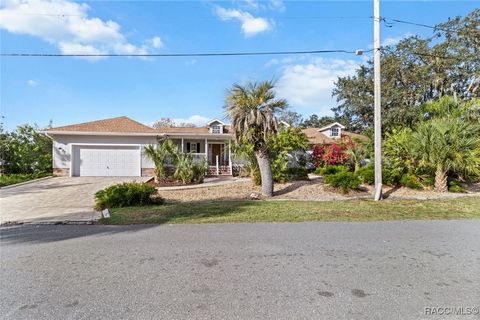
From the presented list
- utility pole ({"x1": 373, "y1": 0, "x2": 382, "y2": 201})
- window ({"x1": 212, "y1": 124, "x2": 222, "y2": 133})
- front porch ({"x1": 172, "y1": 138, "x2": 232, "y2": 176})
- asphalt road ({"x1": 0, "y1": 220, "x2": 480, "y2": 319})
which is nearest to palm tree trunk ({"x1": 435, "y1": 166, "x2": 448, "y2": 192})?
utility pole ({"x1": 373, "y1": 0, "x2": 382, "y2": 201})

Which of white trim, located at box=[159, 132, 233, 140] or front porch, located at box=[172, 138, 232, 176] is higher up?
white trim, located at box=[159, 132, 233, 140]

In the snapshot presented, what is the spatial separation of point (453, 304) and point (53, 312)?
3.99 metres

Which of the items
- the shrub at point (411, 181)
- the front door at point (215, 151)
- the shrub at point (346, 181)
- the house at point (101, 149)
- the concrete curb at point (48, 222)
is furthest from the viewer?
the front door at point (215, 151)

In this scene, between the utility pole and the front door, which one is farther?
the front door

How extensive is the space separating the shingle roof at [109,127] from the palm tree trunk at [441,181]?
15.8 metres

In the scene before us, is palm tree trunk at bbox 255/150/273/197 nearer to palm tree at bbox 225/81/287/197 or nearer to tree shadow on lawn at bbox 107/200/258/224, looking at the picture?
palm tree at bbox 225/81/287/197

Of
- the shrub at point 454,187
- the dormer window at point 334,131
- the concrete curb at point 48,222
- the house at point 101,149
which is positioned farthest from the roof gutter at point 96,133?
the shrub at point 454,187

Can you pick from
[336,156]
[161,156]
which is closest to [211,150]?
[161,156]

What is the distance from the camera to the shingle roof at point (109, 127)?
18094 mm

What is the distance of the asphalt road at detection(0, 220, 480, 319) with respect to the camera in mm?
2803

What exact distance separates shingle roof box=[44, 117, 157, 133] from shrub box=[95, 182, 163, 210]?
10.1m

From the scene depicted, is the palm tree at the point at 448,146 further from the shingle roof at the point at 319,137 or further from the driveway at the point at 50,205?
the driveway at the point at 50,205

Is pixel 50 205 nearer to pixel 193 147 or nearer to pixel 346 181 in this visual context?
pixel 346 181

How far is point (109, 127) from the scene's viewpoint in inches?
742
